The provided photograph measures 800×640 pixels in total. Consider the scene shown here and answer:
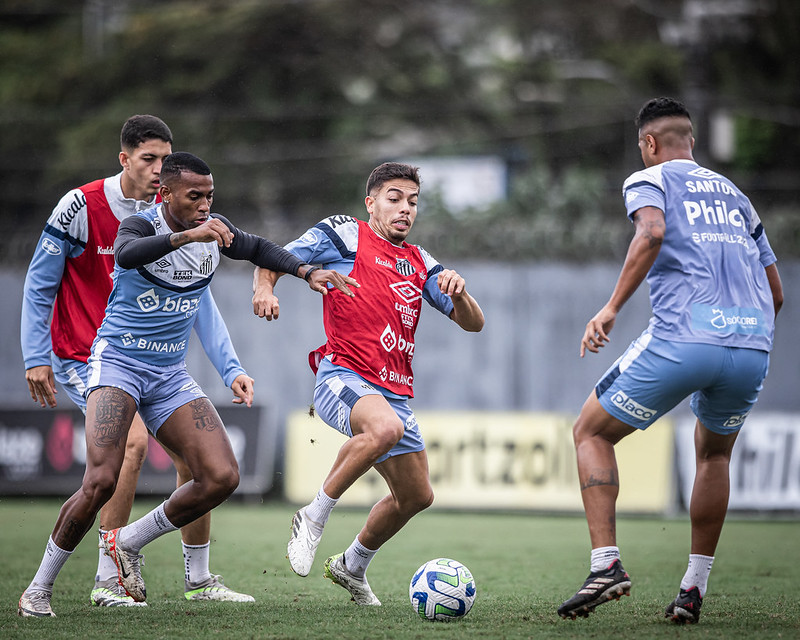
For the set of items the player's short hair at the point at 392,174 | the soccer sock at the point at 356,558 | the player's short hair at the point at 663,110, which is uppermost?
the player's short hair at the point at 663,110

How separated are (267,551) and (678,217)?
5.48 m

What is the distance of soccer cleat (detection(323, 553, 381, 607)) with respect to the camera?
645 centimetres

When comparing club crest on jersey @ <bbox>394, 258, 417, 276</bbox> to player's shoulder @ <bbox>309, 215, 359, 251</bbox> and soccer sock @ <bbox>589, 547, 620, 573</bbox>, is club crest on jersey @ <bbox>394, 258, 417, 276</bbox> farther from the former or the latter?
soccer sock @ <bbox>589, 547, 620, 573</bbox>

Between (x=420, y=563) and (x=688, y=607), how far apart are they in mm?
3579

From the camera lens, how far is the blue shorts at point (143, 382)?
19.7 feet

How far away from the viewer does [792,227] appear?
50.0 feet

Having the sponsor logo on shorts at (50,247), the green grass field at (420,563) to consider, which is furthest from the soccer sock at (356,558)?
the sponsor logo on shorts at (50,247)

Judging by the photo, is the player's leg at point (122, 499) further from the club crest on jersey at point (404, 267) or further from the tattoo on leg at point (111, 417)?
the club crest on jersey at point (404, 267)

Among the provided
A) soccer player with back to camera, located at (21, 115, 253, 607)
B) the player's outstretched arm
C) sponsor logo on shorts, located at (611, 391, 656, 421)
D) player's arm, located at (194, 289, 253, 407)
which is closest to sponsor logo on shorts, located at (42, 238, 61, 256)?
soccer player with back to camera, located at (21, 115, 253, 607)

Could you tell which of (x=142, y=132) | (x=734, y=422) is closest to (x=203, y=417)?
(x=142, y=132)

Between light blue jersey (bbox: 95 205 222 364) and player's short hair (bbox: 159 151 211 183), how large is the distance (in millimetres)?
244

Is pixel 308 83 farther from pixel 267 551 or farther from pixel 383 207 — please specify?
pixel 383 207

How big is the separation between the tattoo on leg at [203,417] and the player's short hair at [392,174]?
1741mm

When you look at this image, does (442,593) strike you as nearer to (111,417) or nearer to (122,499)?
(111,417)
